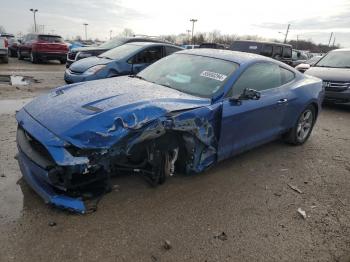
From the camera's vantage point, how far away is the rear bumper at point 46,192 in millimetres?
2990

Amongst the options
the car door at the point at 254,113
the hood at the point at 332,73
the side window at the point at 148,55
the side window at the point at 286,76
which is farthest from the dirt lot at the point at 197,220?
the hood at the point at 332,73

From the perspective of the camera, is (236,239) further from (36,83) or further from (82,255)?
(36,83)

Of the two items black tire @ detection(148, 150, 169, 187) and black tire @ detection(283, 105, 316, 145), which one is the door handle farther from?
black tire @ detection(148, 150, 169, 187)

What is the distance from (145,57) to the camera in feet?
28.1

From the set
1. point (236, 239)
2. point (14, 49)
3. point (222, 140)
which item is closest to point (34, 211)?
point (236, 239)

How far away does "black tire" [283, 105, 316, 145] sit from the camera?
5.56 metres

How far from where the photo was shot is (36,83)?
35.3 feet

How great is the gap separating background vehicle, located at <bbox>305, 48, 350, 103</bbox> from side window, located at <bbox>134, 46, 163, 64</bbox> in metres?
4.45

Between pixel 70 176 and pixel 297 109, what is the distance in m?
3.86

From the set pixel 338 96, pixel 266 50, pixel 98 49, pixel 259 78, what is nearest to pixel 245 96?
pixel 259 78


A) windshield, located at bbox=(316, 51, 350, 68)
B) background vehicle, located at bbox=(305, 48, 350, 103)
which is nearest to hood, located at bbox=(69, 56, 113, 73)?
background vehicle, located at bbox=(305, 48, 350, 103)

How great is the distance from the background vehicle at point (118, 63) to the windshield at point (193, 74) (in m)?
3.25

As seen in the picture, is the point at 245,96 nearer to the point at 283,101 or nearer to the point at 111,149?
the point at 283,101

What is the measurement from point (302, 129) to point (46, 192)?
443 centimetres
